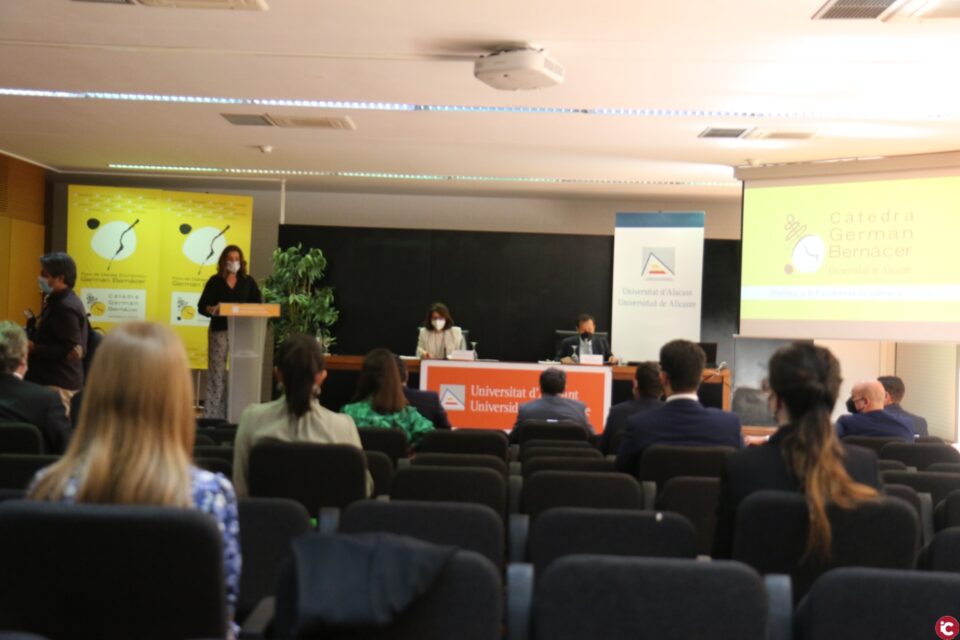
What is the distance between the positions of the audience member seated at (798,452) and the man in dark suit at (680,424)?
1.28m

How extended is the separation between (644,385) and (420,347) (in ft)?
17.6

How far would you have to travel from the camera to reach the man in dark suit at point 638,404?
558 cm

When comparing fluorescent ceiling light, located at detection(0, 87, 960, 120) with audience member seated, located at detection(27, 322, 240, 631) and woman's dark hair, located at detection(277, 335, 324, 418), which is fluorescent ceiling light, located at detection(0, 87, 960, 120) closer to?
woman's dark hair, located at detection(277, 335, 324, 418)

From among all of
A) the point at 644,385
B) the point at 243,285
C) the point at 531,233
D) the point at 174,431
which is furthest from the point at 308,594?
the point at 531,233

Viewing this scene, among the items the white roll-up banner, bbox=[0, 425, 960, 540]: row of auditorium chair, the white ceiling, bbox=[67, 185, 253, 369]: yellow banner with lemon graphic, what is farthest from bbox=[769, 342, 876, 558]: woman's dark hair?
bbox=[67, 185, 253, 369]: yellow banner with lemon graphic

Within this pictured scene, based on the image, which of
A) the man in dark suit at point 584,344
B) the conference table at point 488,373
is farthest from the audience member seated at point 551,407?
the man in dark suit at point 584,344

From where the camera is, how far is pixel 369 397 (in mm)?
5316

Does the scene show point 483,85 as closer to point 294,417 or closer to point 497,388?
point 497,388

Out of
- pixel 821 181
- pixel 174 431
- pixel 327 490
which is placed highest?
pixel 821 181

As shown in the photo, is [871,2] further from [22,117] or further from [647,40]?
[22,117]

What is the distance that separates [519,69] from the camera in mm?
6465

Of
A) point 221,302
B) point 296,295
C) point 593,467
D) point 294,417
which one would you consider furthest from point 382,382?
point 296,295

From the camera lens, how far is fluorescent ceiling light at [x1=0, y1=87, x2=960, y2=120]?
27.2ft

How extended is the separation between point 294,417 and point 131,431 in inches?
74.3
